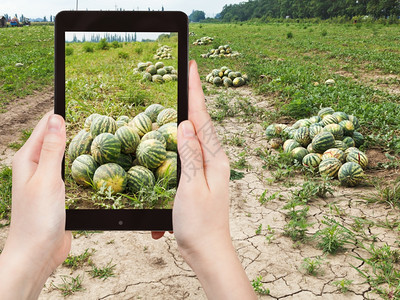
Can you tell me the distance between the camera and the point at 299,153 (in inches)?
179

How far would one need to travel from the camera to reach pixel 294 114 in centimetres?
611

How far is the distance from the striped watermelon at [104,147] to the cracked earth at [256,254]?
1086mm

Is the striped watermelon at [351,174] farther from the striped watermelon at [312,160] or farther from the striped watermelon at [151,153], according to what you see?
the striped watermelon at [151,153]

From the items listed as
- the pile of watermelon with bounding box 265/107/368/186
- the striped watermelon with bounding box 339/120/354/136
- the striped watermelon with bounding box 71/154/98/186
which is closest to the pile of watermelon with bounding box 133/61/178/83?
the striped watermelon with bounding box 71/154/98/186

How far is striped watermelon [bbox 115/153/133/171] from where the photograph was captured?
2.12 meters

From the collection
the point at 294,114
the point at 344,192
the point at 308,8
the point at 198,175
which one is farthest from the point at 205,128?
the point at 308,8


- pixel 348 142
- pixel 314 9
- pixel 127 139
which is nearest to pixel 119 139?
pixel 127 139

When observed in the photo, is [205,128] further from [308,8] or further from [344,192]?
[308,8]

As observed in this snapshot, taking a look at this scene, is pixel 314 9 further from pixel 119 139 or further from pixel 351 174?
pixel 119 139

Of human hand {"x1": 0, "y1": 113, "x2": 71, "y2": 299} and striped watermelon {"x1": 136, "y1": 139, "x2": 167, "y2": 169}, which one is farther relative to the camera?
striped watermelon {"x1": 136, "y1": 139, "x2": 167, "y2": 169}

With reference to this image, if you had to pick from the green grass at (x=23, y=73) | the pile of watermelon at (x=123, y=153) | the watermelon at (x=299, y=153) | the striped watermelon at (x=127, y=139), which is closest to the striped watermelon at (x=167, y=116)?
the pile of watermelon at (x=123, y=153)

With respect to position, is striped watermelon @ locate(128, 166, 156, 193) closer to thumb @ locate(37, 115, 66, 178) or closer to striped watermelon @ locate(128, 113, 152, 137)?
striped watermelon @ locate(128, 113, 152, 137)

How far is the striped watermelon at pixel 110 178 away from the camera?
197 cm

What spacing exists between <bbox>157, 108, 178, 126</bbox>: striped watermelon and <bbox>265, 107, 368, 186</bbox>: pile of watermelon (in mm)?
2695
